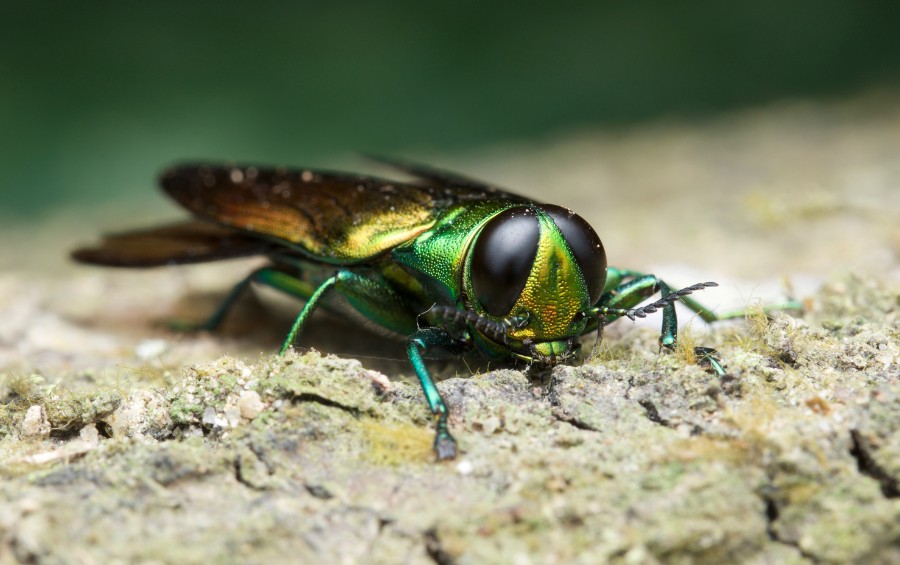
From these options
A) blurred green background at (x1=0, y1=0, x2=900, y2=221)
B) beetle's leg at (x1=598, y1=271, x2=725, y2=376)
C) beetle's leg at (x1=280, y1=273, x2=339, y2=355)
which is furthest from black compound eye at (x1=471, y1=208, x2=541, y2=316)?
blurred green background at (x1=0, y1=0, x2=900, y2=221)

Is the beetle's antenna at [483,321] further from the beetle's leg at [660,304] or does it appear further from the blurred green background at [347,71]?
the blurred green background at [347,71]

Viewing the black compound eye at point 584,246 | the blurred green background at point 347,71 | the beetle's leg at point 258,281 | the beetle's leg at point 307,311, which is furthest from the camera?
the blurred green background at point 347,71

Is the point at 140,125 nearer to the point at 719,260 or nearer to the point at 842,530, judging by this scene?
the point at 719,260

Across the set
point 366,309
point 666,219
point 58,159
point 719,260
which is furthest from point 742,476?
point 58,159

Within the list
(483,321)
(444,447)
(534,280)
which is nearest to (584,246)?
(534,280)

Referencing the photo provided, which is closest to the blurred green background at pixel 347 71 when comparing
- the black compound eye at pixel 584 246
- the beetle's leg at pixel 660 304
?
the beetle's leg at pixel 660 304

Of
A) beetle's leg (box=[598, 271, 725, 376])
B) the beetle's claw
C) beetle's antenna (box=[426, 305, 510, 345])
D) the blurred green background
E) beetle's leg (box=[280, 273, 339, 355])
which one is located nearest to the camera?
the beetle's claw

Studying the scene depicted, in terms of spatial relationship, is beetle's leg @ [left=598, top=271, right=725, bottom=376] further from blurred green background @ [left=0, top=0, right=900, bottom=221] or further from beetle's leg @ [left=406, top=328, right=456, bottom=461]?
blurred green background @ [left=0, top=0, right=900, bottom=221]

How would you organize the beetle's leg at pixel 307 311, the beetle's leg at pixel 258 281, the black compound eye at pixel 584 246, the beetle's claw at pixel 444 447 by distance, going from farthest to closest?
the beetle's leg at pixel 258 281, the beetle's leg at pixel 307 311, the black compound eye at pixel 584 246, the beetle's claw at pixel 444 447
